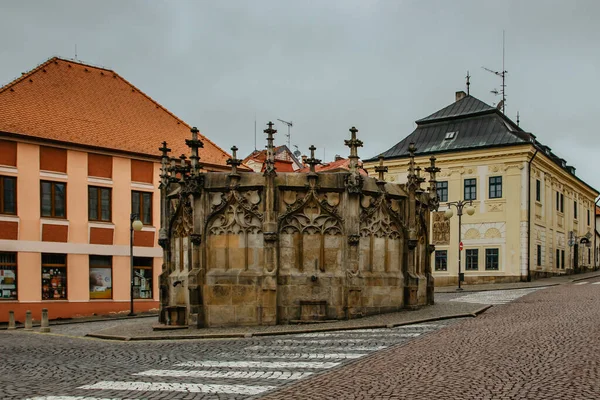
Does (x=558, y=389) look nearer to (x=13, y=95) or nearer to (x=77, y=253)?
(x=77, y=253)

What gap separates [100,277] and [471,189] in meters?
26.0

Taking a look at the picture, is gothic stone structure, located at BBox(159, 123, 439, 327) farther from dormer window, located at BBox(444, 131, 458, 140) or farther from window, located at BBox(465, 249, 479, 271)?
dormer window, located at BBox(444, 131, 458, 140)

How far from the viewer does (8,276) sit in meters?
30.0

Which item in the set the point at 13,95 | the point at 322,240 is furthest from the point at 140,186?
the point at 322,240

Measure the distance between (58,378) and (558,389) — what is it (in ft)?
26.3

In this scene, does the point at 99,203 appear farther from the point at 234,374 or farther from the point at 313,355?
the point at 234,374

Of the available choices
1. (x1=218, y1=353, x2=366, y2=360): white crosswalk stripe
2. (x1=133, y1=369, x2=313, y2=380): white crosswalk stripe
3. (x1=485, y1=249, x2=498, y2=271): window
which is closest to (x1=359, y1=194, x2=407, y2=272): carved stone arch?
(x1=218, y1=353, x2=366, y2=360): white crosswalk stripe

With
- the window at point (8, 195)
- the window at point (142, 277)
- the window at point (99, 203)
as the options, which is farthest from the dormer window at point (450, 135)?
the window at point (8, 195)

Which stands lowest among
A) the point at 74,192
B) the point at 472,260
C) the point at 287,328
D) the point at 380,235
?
the point at 472,260

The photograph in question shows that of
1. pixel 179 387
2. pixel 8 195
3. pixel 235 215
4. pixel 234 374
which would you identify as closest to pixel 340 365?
pixel 234 374

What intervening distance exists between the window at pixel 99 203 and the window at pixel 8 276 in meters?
4.24

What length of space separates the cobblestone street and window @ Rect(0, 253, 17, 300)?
40.6ft

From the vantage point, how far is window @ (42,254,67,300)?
31156 mm

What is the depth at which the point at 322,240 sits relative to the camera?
20047 millimetres
